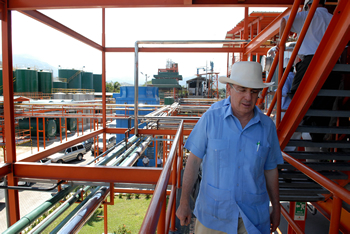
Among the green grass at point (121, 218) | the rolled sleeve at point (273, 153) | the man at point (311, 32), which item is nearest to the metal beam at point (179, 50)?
the man at point (311, 32)

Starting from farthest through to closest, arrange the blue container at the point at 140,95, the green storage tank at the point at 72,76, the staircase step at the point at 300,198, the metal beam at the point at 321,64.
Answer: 1. the green storage tank at the point at 72,76
2. the blue container at the point at 140,95
3. the staircase step at the point at 300,198
4. the metal beam at the point at 321,64

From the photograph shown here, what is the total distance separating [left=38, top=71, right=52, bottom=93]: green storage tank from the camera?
28578mm

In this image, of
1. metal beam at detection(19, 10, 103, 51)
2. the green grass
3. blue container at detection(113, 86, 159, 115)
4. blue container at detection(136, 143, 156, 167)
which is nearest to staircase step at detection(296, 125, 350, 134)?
metal beam at detection(19, 10, 103, 51)

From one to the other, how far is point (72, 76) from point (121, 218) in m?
32.9

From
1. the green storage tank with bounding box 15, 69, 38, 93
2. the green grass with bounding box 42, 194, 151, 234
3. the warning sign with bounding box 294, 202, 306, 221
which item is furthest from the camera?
the green storage tank with bounding box 15, 69, 38, 93

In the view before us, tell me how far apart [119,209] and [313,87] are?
452 inches

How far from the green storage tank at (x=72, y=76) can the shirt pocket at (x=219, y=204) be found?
39.9 meters

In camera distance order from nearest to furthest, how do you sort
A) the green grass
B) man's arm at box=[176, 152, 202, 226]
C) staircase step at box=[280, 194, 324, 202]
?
man's arm at box=[176, 152, 202, 226]
staircase step at box=[280, 194, 324, 202]
the green grass

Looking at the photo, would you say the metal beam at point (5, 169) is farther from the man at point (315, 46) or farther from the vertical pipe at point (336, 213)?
the man at point (315, 46)

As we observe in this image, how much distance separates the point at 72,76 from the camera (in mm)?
37312

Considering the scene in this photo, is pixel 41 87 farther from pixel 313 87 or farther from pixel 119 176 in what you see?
pixel 313 87

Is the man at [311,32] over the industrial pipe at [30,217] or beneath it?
over

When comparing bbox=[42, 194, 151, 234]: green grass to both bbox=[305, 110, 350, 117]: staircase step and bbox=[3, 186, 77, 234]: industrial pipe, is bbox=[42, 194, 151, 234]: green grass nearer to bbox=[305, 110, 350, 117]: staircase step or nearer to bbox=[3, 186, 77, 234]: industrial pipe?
bbox=[3, 186, 77, 234]: industrial pipe

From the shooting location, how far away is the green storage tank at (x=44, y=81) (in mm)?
28578
